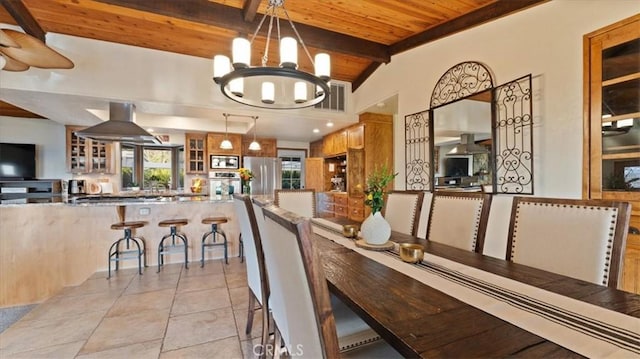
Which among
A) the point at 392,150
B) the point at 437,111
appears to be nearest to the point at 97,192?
the point at 392,150

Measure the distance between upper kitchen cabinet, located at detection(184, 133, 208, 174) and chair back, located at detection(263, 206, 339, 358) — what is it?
18.7 feet

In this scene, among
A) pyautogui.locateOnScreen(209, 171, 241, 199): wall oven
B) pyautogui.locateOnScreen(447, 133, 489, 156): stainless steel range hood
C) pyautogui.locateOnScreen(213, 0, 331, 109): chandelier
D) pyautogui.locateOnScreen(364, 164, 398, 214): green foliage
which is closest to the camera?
pyautogui.locateOnScreen(364, 164, 398, 214): green foliage

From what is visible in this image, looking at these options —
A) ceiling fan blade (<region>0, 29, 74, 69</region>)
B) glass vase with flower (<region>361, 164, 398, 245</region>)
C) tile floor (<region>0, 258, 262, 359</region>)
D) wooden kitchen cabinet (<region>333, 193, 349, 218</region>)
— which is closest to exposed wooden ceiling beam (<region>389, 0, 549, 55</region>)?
glass vase with flower (<region>361, 164, 398, 245</region>)

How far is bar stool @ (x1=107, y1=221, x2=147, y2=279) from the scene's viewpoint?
3195 millimetres

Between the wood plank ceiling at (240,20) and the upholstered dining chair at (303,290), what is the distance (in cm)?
272

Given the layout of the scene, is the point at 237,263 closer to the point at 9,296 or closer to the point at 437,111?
the point at 9,296

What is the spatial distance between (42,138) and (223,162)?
358 cm

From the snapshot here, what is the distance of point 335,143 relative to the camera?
5.74m

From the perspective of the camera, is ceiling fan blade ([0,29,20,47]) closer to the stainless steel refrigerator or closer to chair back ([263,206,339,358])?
chair back ([263,206,339,358])

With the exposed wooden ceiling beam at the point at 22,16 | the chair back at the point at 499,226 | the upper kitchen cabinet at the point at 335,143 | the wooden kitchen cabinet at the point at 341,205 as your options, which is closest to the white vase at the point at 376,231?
the chair back at the point at 499,226

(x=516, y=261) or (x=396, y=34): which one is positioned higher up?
(x=396, y=34)

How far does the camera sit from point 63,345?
181 cm

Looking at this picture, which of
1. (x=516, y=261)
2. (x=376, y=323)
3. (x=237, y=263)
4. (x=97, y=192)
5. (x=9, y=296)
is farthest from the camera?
(x=97, y=192)

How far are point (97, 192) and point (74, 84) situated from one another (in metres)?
3.22
